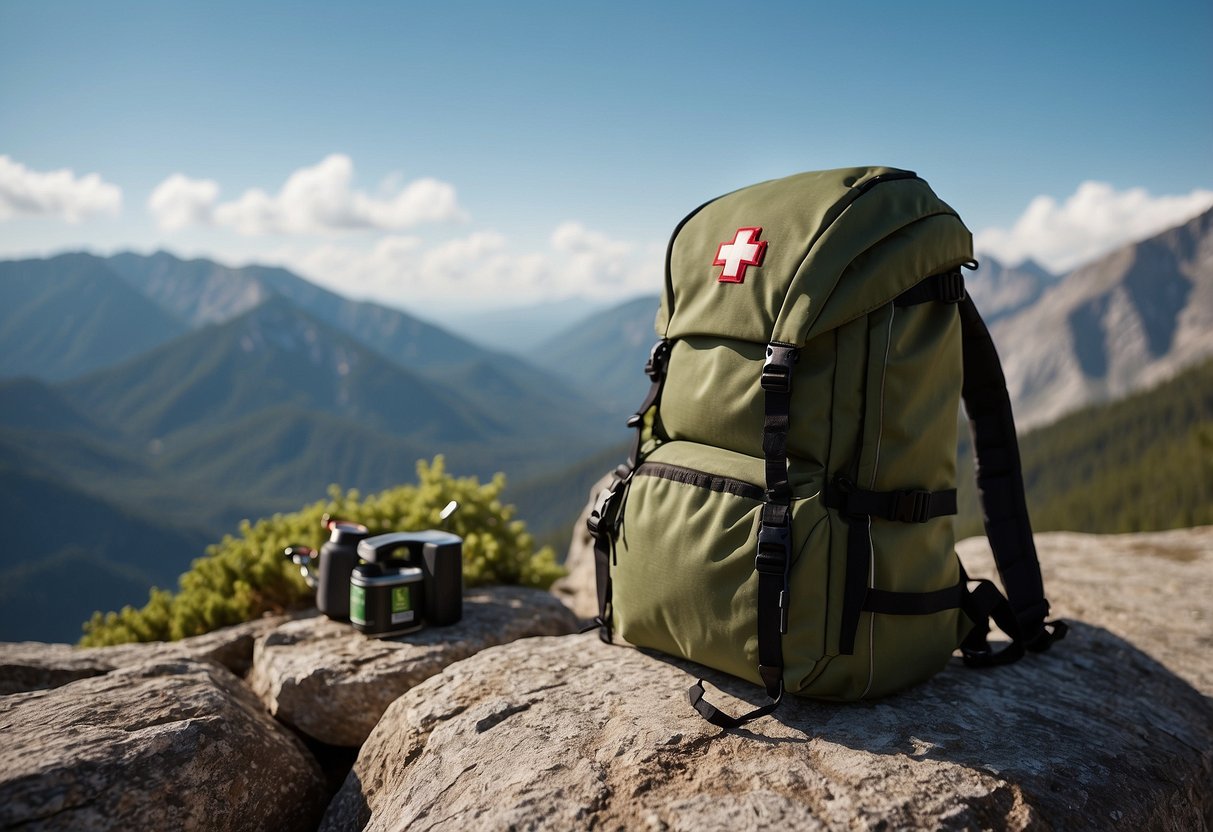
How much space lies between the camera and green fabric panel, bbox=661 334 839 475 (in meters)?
3.79

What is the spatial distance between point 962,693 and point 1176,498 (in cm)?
12610

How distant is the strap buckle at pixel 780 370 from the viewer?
368 centimetres

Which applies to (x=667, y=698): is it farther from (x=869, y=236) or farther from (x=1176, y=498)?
(x=1176, y=498)

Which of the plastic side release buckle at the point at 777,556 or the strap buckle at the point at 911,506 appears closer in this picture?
the plastic side release buckle at the point at 777,556

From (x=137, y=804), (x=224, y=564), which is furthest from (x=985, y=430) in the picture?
(x=224, y=564)

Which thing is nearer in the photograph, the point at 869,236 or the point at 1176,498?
the point at 869,236

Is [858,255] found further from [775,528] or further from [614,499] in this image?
[614,499]

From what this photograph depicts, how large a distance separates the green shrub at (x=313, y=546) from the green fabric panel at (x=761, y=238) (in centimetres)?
300

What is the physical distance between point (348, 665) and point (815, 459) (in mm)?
3299

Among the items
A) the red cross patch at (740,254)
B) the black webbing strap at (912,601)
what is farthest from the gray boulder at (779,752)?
the red cross patch at (740,254)

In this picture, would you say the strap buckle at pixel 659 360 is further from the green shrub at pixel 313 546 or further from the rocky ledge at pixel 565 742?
the green shrub at pixel 313 546

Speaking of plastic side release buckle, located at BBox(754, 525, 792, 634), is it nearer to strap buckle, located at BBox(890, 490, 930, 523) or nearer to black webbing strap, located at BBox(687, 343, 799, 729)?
black webbing strap, located at BBox(687, 343, 799, 729)

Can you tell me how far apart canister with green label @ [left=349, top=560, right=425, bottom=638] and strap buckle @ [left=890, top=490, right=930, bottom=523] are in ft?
10.7

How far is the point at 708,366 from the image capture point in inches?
168
